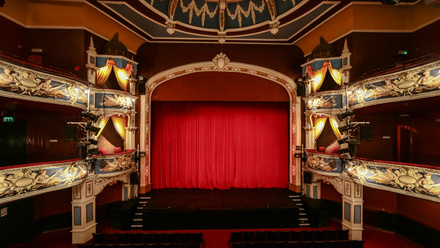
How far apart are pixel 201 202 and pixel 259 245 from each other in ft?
11.4

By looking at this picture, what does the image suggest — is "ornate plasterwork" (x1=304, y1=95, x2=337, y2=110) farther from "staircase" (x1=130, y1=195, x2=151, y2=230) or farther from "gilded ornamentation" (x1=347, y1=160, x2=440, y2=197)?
"staircase" (x1=130, y1=195, x2=151, y2=230)

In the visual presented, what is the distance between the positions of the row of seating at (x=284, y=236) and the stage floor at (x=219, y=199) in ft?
5.37

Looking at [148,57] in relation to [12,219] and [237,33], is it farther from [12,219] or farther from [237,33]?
[12,219]

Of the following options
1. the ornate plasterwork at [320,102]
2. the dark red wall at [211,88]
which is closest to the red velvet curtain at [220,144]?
the dark red wall at [211,88]

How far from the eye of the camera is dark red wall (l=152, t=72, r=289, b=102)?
9812 millimetres

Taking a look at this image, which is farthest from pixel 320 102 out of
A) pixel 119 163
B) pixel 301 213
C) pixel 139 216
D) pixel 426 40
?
pixel 139 216

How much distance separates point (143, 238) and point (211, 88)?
6477 mm

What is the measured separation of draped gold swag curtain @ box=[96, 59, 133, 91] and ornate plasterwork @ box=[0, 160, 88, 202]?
118 inches

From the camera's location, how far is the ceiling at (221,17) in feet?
24.5

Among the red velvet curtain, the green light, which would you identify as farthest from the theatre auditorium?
the red velvet curtain

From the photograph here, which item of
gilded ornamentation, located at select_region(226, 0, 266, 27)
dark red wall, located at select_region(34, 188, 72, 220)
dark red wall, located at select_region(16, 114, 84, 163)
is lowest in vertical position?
dark red wall, located at select_region(34, 188, 72, 220)

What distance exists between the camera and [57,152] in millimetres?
7176

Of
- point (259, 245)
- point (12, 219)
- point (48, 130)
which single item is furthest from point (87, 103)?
point (259, 245)

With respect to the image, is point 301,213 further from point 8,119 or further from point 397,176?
point 8,119
